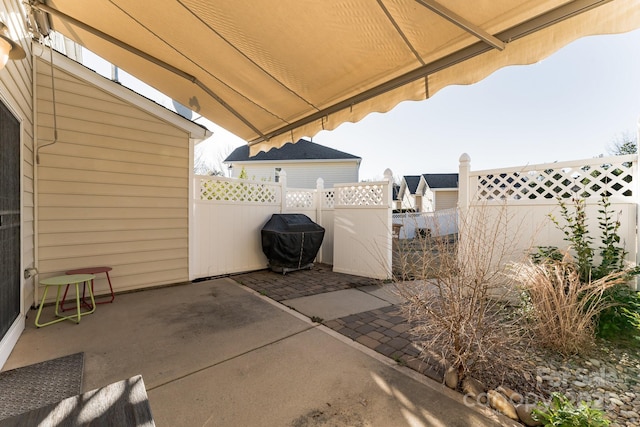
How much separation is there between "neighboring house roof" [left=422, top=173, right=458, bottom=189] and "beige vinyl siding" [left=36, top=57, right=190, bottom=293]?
1774 cm

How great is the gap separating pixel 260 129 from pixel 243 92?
0.92 meters

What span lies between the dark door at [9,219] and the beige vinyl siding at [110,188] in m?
1.05

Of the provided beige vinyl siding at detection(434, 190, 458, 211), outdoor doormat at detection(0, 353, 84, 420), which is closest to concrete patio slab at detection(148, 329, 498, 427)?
outdoor doormat at detection(0, 353, 84, 420)

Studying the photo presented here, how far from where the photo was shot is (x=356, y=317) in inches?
140

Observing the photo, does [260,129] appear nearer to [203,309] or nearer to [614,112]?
[203,309]

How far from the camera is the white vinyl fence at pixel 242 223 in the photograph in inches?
213

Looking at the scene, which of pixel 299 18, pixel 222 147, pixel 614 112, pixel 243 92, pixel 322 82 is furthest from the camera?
pixel 222 147

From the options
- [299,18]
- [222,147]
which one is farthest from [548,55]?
[222,147]

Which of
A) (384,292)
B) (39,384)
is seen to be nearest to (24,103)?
(39,384)

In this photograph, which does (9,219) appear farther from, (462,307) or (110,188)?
(462,307)

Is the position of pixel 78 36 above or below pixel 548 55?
above

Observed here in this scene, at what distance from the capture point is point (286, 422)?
1767 mm

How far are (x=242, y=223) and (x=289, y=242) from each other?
1175mm

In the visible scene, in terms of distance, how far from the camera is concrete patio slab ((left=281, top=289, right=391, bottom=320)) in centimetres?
370
